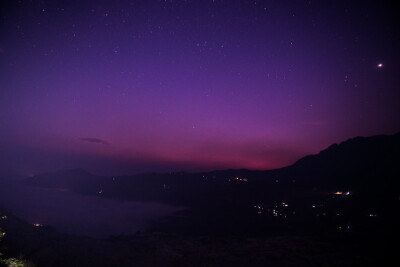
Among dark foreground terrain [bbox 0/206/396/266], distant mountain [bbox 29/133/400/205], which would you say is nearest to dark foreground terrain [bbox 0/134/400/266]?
dark foreground terrain [bbox 0/206/396/266]

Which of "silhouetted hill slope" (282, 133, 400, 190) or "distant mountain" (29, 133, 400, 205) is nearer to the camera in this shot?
"silhouetted hill slope" (282, 133, 400, 190)

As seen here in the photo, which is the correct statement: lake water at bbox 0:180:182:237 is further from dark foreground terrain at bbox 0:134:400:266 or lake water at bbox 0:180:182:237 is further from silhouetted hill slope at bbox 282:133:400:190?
silhouetted hill slope at bbox 282:133:400:190

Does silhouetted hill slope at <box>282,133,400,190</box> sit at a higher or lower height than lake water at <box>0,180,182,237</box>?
higher

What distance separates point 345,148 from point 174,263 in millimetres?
136418

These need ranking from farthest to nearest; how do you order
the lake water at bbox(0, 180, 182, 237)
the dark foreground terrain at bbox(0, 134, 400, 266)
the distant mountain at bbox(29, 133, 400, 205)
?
the distant mountain at bbox(29, 133, 400, 205), the lake water at bbox(0, 180, 182, 237), the dark foreground terrain at bbox(0, 134, 400, 266)

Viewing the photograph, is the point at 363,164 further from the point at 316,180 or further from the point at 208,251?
the point at 208,251

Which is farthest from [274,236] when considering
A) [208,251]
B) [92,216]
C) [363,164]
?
[92,216]

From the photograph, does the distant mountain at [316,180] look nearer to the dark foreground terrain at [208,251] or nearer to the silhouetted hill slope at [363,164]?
the silhouetted hill slope at [363,164]

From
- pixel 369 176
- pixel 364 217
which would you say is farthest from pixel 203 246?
pixel 369 176

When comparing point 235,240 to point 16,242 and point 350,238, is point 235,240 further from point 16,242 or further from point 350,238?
point 16,242

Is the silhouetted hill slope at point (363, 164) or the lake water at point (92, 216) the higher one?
the silhouetted hill slope at point (363, 164)

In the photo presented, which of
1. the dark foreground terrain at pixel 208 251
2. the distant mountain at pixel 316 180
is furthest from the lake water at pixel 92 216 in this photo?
the dark foreground terrain at pixel 208 251

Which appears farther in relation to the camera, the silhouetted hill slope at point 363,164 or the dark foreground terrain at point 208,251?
the silhouetted hill slope at point 363,164

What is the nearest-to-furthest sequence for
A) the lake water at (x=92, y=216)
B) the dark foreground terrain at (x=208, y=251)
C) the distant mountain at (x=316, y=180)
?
the dark foreground terrain at (x=208, y=251), the lake water at (x=92, y=216), the distant mountain at (x=316, y=180)
